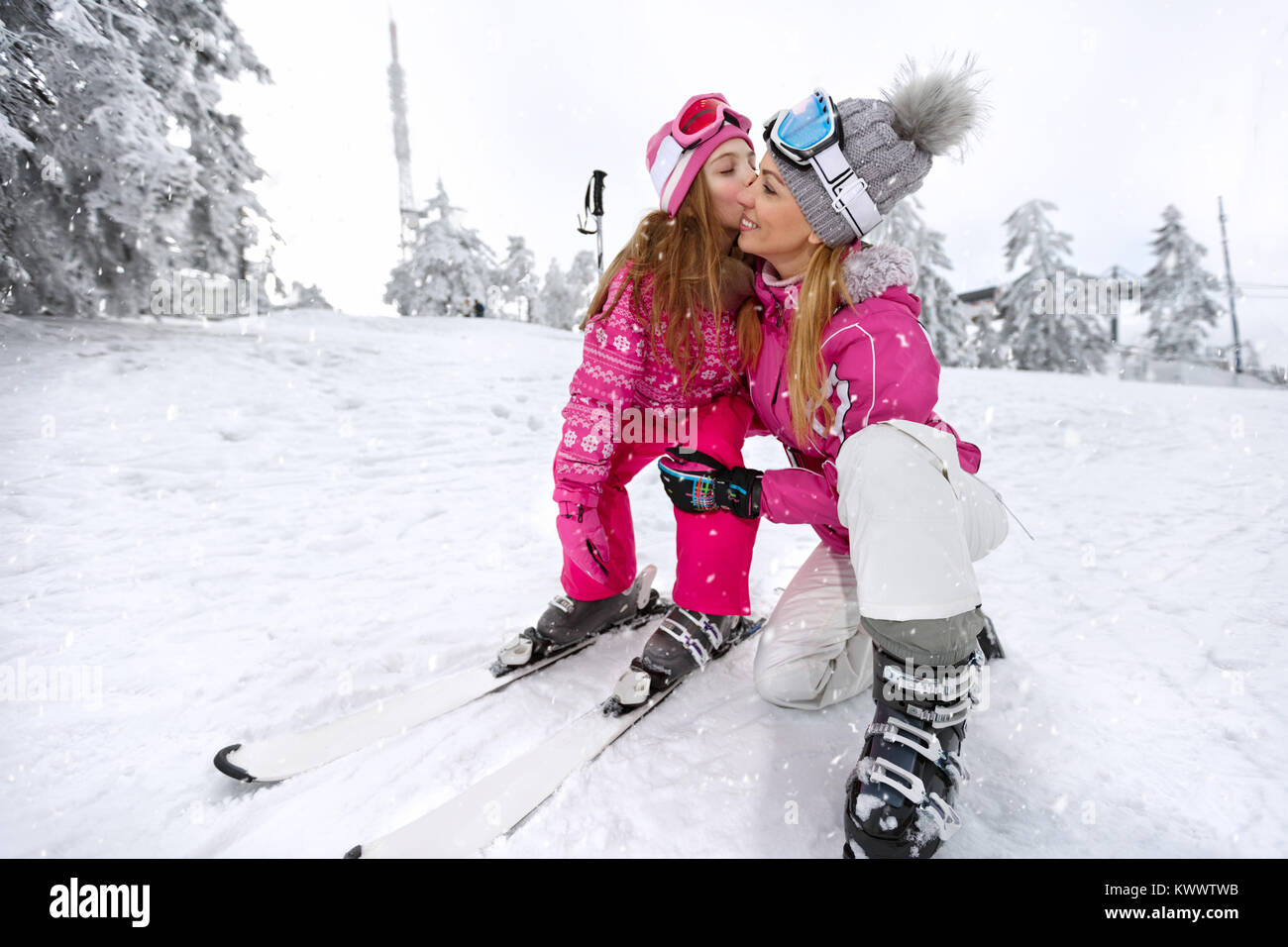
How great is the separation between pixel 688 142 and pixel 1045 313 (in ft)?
82.0

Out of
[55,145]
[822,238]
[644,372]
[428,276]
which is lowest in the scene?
[644,372]

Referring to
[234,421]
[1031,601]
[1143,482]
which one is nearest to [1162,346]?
[1143,482]

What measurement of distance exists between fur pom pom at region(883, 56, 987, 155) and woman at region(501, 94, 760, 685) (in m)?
0.55

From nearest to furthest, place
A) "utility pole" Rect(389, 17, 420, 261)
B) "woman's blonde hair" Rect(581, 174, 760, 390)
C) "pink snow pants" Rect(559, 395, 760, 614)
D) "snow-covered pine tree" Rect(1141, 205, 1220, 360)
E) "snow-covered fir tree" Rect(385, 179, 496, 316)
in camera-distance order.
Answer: "woman's blonde hair" Rect(581, 174, 760, 390), "pink snow pants" Rect(559, 395, 760, 614), "snow-covered pine tree" Rect(1141, 205, 1220, 360), "snow-covered fir tree" Rect(385, 179, 496, 316), "utility pole" Rect(389, 17, 420, 261)

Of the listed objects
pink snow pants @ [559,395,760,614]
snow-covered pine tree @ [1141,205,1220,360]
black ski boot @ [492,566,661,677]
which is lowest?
black ski boot @ [492,566,661,677]

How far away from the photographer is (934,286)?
2205 cm

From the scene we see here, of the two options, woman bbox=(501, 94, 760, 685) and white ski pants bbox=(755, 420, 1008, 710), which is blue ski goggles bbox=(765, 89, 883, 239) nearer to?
woman bbox=(501, 94, 760, 685)

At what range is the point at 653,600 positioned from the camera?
8.68ft

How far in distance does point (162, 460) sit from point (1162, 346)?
3043cm

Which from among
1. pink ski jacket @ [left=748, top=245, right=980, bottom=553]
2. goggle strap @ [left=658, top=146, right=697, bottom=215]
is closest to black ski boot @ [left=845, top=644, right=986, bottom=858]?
pink ski jacket @ [left=748, top=245, right=980, bottom=553]

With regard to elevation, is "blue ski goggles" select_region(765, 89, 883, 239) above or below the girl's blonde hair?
above

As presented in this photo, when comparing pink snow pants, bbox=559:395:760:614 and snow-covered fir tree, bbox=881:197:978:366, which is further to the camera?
snow-covered fir tree, bbox=881:197:978:366

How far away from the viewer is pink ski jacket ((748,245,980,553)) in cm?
162
